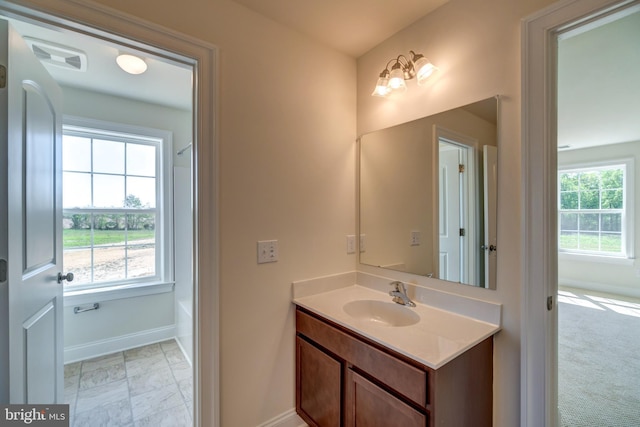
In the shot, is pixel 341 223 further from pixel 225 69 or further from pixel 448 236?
pixel 225 69

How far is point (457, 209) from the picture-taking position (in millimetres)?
1492

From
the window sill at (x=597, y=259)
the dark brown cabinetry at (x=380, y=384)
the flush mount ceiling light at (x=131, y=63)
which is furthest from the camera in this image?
the window sill at (x=597, y=259)

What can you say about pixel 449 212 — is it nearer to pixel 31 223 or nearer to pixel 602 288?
pixel 31 223

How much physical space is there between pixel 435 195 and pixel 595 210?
5.03 m

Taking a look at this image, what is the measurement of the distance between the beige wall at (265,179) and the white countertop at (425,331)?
28cm

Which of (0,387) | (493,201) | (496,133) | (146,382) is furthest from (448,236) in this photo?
(146,382)

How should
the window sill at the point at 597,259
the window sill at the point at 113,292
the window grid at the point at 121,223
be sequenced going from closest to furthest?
the window sill at the point at 113,292 → the window grid at the point at 121,223 → the window sill at the point at 597,259

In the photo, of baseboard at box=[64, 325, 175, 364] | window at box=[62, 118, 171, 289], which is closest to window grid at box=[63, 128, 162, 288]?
window at box=[62, 118, 171, 289]

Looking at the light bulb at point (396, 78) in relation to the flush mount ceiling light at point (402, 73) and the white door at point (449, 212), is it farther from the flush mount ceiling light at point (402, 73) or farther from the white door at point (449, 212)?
the white door at point (449, 212)

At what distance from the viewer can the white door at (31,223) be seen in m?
1.11

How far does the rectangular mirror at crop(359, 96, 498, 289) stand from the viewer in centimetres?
133

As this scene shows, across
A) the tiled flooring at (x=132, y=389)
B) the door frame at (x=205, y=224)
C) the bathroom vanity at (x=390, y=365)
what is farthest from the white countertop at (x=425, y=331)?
the tiled flooring at (x=132, y=389)

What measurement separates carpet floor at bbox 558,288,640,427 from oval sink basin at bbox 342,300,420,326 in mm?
1308

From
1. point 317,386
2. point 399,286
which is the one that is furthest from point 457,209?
point 317,386
